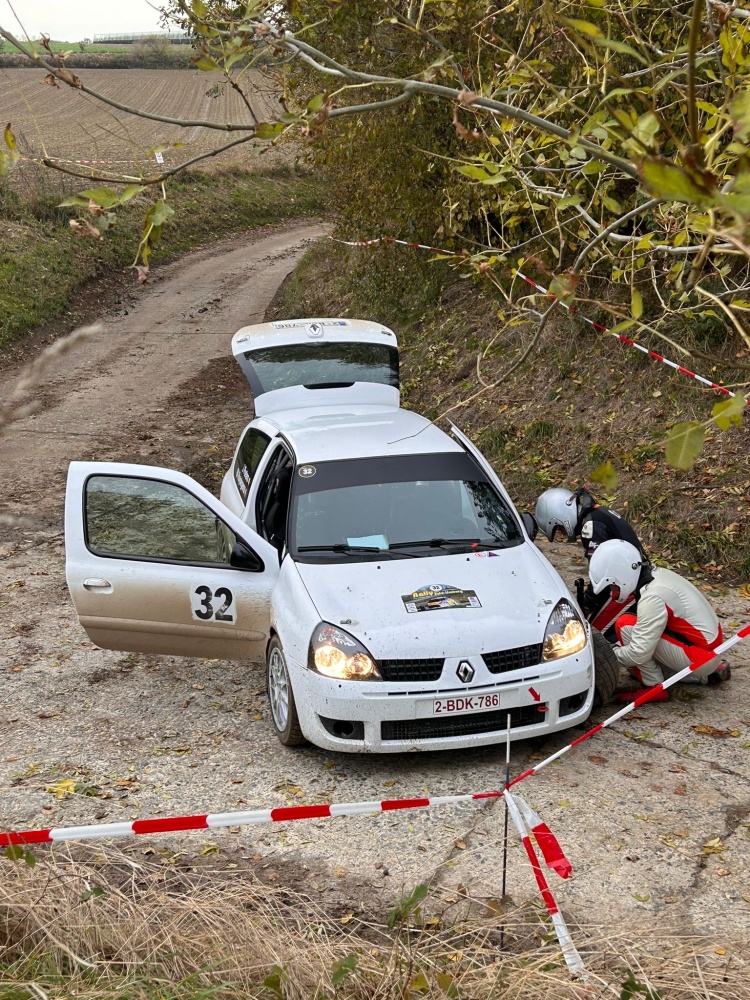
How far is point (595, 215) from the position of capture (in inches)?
410

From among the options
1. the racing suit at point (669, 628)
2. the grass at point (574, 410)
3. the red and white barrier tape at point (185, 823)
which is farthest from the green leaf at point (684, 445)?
the racing suit at point (669, 628)

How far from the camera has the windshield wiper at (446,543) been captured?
677 centimetres

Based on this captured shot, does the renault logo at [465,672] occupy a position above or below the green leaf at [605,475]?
below

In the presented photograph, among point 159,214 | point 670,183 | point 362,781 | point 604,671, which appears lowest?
point 362,781

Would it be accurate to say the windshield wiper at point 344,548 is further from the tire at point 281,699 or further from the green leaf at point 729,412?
the green leaf at point 729,412

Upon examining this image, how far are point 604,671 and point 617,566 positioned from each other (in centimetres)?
68

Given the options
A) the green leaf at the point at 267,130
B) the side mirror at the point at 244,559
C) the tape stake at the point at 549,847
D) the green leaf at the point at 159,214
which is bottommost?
the tape stake at the point at 549,847

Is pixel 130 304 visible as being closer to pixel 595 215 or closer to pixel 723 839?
pixel 595 215

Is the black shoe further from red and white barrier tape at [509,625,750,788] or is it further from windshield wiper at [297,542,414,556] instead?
windshield wiper at [297,542,414,556]

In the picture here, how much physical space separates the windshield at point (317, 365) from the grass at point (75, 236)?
8.73m

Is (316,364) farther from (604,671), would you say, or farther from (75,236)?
(75,236)

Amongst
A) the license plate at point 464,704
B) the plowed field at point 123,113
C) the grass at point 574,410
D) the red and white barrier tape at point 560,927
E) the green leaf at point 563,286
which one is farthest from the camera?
the plowed field at point 123,113

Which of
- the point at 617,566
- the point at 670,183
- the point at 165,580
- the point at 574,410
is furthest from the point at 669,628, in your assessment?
the point at 574,410

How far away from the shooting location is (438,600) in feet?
20.2
